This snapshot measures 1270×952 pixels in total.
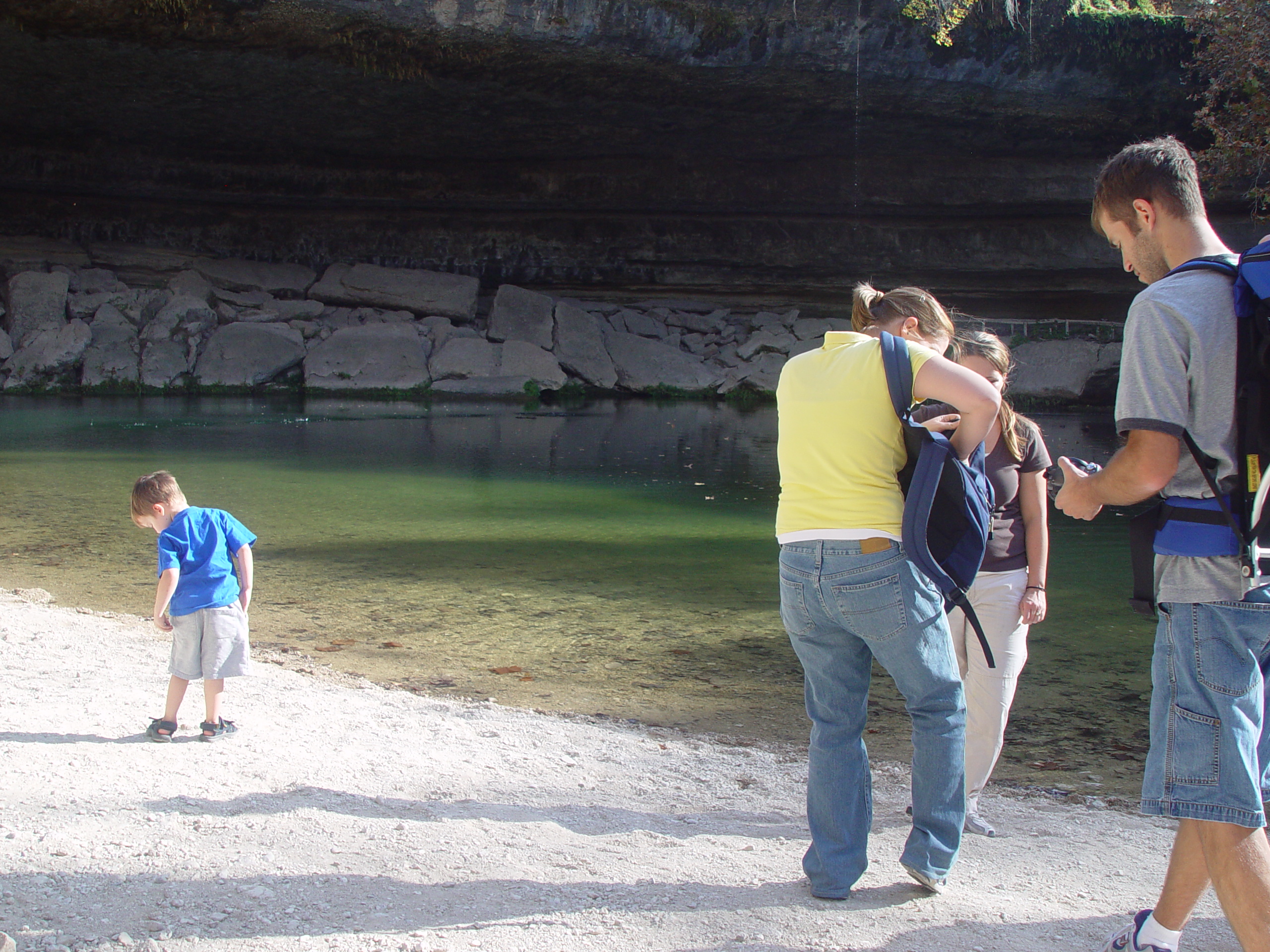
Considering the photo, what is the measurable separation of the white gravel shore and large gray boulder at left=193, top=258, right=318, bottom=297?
26395 millimetres

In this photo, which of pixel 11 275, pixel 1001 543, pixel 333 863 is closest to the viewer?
pixel 333 863

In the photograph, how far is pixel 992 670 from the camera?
350 cm

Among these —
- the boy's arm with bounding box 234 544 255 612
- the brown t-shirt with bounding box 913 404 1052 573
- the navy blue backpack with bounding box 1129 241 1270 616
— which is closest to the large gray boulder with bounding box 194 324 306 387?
the boy's arm with bounding box 234 544 255 612

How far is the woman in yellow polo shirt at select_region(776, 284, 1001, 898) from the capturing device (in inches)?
105

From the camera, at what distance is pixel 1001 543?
11.5ft

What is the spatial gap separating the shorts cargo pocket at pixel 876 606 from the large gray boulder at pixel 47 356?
2705 cm

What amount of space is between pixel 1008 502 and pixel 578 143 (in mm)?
25159

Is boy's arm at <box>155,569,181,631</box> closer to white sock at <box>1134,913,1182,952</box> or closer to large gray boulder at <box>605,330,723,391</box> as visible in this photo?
white sock at <box>1134,913,1182,952</box>

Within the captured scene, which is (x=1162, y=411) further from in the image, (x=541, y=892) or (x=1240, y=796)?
(x=541, y=892)

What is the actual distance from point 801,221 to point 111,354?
1811 centimetres

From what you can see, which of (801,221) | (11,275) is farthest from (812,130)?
(11,275)

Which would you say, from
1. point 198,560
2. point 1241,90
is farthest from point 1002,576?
point 1241,90

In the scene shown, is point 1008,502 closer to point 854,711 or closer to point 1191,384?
point 854,711

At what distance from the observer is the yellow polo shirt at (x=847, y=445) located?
2.69m
